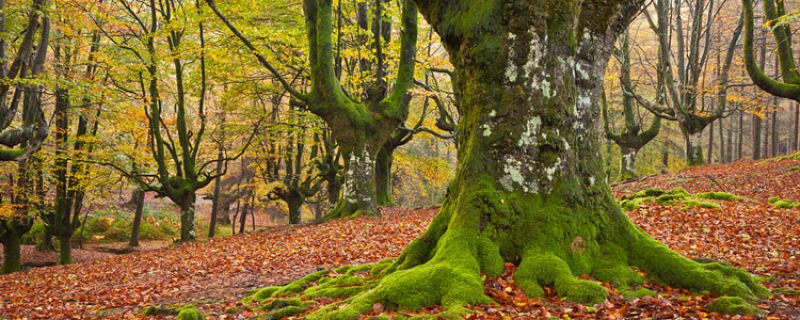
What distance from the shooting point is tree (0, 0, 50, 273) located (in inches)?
332

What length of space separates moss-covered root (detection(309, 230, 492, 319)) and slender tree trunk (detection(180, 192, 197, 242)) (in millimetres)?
12908

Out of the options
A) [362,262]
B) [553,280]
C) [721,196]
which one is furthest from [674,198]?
[553,280]

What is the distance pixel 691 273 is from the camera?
421 cm

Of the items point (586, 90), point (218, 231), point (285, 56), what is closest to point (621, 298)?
point (586, 90)

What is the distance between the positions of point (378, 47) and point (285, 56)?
3.88 meters

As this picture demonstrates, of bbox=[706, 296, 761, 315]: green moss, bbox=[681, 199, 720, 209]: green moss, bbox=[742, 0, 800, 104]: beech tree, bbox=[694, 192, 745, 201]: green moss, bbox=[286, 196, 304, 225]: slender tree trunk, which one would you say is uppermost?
bbox=[742, 0, 800, 104]: beech tree

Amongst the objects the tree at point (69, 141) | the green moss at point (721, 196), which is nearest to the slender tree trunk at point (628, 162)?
the green moss at point (721, 196)

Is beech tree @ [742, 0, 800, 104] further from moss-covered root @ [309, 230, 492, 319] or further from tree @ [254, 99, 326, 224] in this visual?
tree @ [254, 99, 326, 224]

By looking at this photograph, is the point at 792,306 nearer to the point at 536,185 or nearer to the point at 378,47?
the point at 536,185

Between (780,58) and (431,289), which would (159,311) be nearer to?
(431,289)

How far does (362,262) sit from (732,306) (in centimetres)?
476

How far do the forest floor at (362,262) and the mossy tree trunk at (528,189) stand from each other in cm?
29

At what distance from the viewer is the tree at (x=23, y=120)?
8.43 metres

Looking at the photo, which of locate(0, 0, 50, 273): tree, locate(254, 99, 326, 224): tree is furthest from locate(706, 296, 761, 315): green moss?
locate(254, 99, 326, 224): tree
